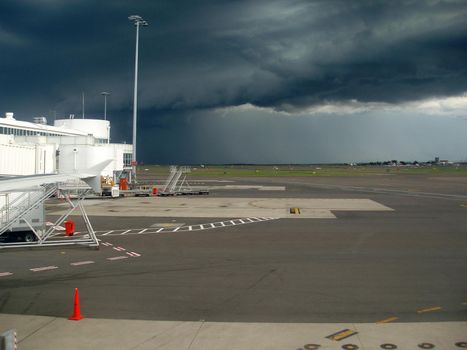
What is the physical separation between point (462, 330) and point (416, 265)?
9003mm

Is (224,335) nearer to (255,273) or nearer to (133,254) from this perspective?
(255,273)

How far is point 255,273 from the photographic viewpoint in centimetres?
A: 1994

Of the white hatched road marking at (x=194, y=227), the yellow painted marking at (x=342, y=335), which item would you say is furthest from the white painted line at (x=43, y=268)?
the yellow painted marking at (x=342, y=335)

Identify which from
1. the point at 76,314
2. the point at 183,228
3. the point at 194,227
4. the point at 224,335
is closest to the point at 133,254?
the point at 183,228

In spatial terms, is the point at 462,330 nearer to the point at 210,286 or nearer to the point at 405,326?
the point at 405,326

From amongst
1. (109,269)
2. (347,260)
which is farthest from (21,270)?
(347,260)

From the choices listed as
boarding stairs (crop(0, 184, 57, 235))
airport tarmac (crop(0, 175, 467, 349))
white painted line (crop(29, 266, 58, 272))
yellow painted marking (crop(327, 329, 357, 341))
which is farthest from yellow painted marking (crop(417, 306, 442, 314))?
boarding stairs (crop(0, 184, 57, 235))

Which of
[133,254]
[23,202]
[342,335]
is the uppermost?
[23,202]

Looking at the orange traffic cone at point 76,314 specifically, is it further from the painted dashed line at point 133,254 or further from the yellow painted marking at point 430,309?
the yellow painted marking at point 430,309

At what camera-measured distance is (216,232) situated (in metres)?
32.3

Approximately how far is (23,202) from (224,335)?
19251 millimetres

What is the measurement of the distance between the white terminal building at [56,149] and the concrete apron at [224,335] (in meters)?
11.7

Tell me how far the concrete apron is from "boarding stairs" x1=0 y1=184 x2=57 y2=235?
11658mm

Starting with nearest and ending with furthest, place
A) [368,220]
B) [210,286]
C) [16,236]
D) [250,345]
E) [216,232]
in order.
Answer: [250,345] < [210,286] < [16,236] < [216,232] < [368,220]
